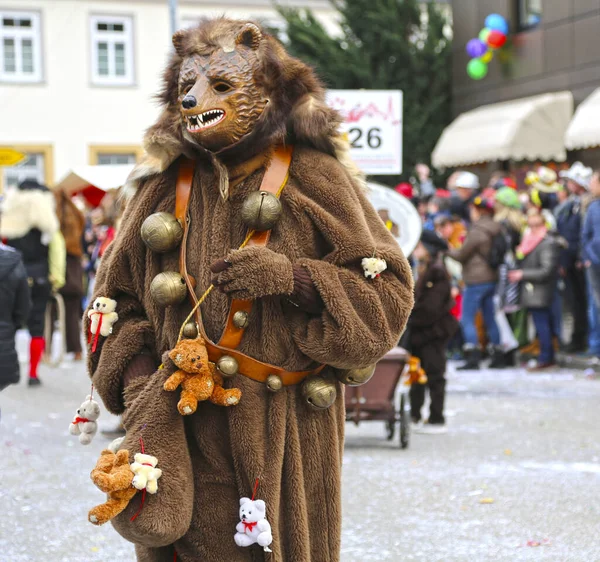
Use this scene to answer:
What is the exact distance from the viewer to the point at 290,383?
3133mm

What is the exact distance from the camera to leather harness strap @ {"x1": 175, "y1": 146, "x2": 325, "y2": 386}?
3.06m

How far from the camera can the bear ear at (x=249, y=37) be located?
3.16 m

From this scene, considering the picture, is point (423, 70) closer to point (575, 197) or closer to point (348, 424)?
point (575, 197)

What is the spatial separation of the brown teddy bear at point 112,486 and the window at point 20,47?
2655 cm

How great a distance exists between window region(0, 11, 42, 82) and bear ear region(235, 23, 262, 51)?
26.2 metres

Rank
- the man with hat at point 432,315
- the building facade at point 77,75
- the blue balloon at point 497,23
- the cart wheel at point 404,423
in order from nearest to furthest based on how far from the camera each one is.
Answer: the cart wheel at point 404,423
the man with hat at point 432,315
the blue balloon at point 497,23
the building facade at point 77,75

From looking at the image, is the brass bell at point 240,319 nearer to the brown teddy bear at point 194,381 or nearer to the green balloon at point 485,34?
the brown teddy bear at point 194,381

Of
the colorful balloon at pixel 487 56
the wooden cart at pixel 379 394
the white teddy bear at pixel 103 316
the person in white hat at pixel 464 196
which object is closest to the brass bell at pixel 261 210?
the white teddy bear at pixel 103 316

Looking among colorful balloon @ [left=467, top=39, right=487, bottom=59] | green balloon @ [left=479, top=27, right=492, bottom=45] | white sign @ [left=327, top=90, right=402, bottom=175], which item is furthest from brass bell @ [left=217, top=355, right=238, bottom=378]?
colorful balloon @ [left=467, top=39, right=487, bottom=59]

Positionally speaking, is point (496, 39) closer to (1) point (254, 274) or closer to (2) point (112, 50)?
(2) point (112, 50)

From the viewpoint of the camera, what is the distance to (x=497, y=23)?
19.9 metres

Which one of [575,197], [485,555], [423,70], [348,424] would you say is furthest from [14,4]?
[485,555]

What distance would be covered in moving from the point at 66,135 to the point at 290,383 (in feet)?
86.5

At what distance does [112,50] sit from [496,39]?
479 inches
